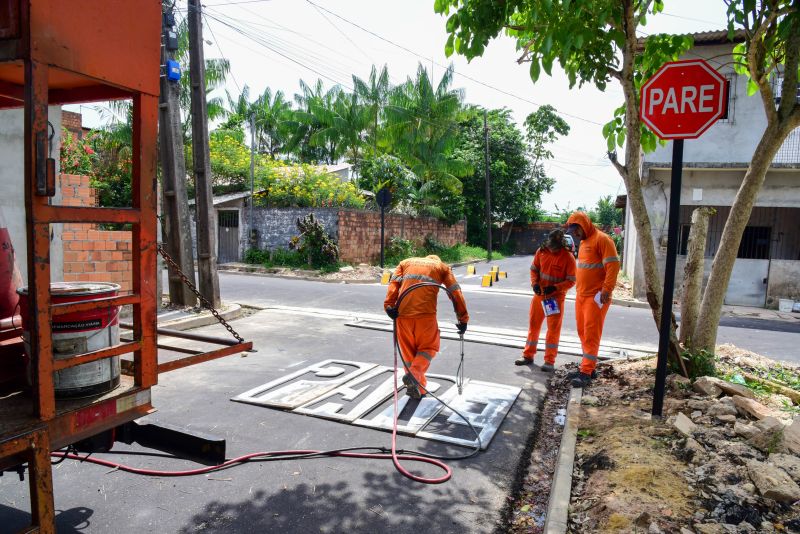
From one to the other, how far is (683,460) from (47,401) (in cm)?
385

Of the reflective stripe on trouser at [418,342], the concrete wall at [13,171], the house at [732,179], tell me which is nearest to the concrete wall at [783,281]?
the house at [732,179]

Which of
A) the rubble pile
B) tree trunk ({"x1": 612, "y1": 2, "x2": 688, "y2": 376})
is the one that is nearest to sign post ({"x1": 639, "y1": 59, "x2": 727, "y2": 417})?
the rubble pile

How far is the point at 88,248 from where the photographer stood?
24.9 ft

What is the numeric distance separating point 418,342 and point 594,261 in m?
2.32

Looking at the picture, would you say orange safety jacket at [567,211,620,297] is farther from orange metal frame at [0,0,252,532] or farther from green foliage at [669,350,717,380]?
orange metal frame at [0,0,252,532]

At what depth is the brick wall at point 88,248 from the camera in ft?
24.0

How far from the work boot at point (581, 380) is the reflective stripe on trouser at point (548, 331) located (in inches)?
23.6

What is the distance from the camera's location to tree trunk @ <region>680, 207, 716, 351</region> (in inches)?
225

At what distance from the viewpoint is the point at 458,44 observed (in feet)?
16.4

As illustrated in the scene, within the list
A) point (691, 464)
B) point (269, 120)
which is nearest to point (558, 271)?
point (691, 464)

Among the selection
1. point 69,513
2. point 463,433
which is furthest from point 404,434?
point 69,513

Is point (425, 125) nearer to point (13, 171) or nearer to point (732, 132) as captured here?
point (732, 132)

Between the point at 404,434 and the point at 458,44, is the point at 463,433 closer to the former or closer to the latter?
the point at 404,434

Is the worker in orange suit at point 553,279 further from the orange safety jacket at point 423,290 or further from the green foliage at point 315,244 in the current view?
the green foliage at point 315,244
